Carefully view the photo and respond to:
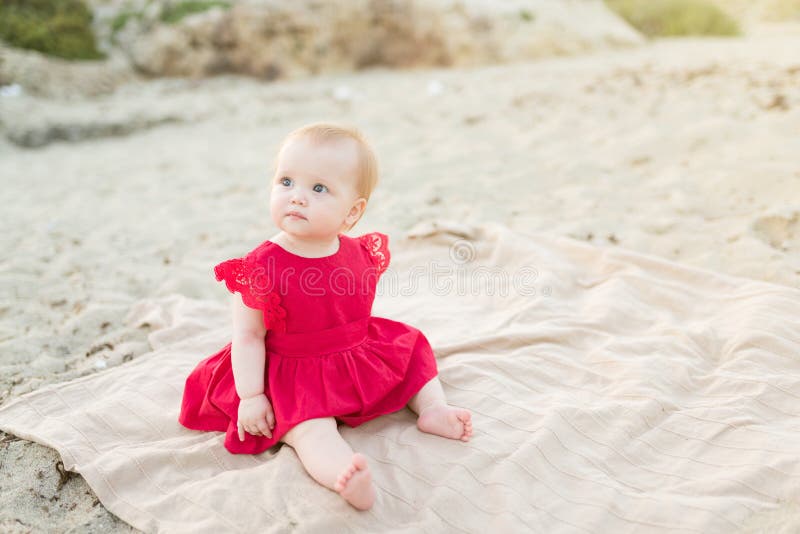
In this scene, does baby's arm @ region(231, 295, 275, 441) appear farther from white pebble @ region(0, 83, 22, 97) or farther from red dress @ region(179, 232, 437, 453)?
white pebble @ region(0, 83, 22, 97)

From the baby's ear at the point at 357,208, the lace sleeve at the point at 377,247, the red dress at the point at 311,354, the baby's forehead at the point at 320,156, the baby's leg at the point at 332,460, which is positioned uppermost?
the baby's forehead at the point at 320,156

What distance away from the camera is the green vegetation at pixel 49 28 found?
291 inches

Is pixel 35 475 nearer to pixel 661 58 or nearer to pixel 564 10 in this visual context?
pixel 661 58

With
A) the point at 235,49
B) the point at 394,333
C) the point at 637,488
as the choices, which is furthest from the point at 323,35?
the point at 637,488

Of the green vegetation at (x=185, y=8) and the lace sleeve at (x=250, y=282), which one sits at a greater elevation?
the green vegetation at (x=185, y=8)

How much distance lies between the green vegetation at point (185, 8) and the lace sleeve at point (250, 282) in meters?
7.38

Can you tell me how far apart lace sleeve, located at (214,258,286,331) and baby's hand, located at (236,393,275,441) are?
27cm

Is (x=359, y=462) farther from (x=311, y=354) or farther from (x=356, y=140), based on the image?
(x=356, y=140)

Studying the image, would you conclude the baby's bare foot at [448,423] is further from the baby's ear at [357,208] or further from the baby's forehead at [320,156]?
the baby's forehead at [320,156]

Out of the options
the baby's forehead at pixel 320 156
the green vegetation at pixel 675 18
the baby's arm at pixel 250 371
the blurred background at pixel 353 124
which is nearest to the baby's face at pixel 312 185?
the baby's forehead at pixel 320 156

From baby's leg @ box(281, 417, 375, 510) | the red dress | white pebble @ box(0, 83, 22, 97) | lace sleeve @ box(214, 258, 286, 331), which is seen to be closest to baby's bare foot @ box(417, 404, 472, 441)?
the red dress

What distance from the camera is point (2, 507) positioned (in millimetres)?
1800

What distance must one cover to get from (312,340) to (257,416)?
0.28 m

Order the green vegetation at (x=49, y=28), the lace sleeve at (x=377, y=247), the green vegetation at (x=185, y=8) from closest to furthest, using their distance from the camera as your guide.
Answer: the lace sleeve at (x=377, y=247) → the green vegetation at (x=49, y=28) → the green vegetation at (x=185, y=8)
